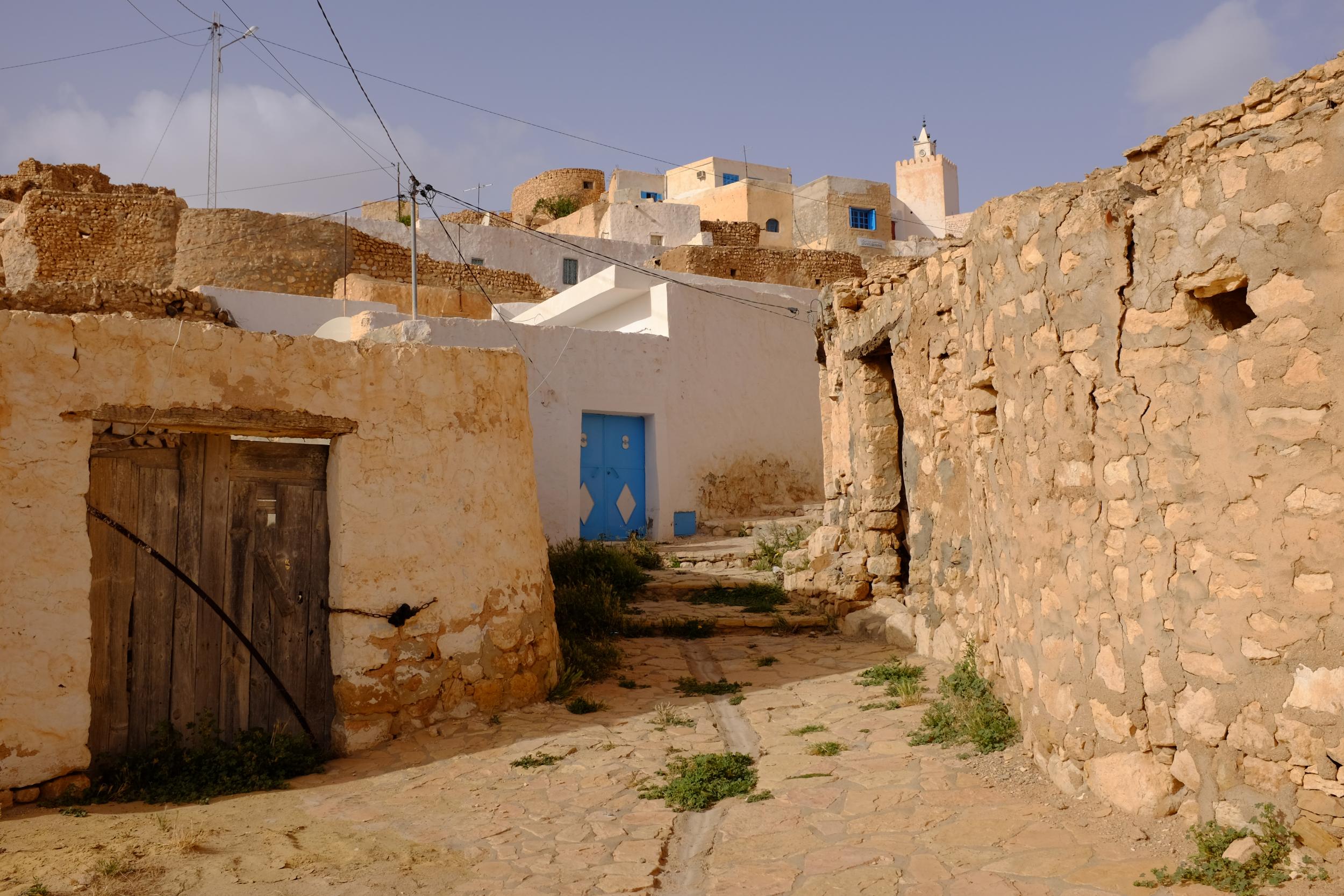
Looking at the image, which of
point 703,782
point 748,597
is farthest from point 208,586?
point 748,597

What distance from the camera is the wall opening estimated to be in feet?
11.7

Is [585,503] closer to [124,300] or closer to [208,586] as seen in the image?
[124,300]

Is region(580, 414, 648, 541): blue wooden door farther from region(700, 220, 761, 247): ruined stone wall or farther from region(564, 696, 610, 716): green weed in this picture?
region(700, 220, 761, 247): ruined stone wall

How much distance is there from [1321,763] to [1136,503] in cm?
107

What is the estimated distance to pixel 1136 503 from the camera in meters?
3.72

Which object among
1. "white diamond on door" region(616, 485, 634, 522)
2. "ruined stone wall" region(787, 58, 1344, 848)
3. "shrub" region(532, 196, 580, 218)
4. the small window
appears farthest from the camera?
the small window

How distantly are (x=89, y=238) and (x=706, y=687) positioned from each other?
20.1 metres

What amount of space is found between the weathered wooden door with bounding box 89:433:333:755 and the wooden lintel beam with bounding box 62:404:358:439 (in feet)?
0.54

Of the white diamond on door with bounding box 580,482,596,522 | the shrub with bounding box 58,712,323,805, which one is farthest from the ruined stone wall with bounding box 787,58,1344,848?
the white diamond on door with bounding box 580,482,596,522

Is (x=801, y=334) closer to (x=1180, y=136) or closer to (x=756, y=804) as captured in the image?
(x=1180, y=136)

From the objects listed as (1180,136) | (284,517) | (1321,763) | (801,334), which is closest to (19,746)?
(284,517)

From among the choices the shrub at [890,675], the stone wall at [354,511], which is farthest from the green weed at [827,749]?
the stone wall at [354,511]

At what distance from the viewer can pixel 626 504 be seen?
14.4 meters

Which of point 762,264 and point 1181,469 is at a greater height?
point 762,264
